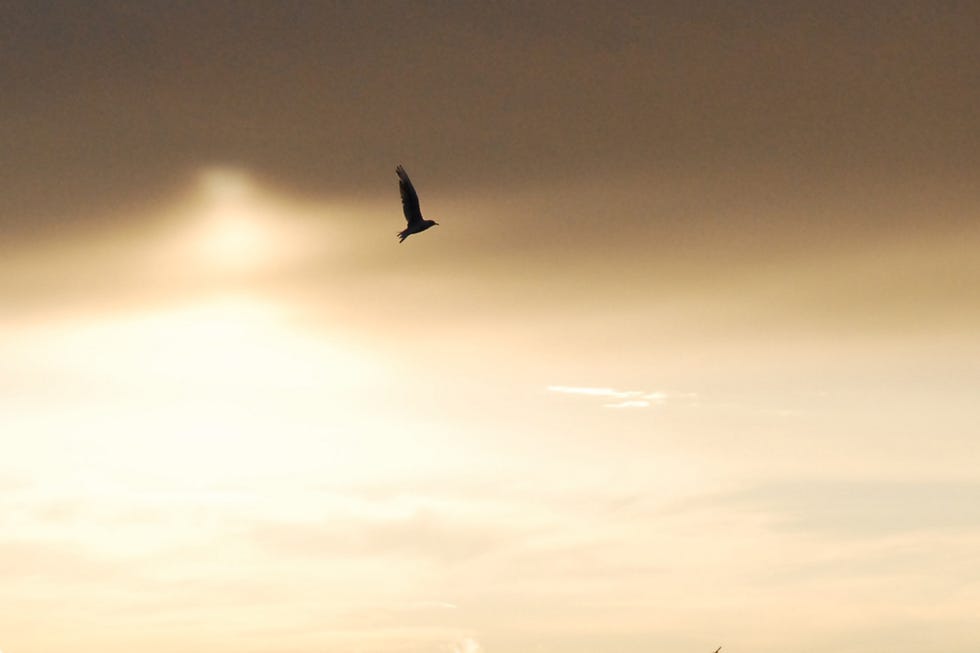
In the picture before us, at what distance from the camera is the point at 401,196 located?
6325 centimetres
